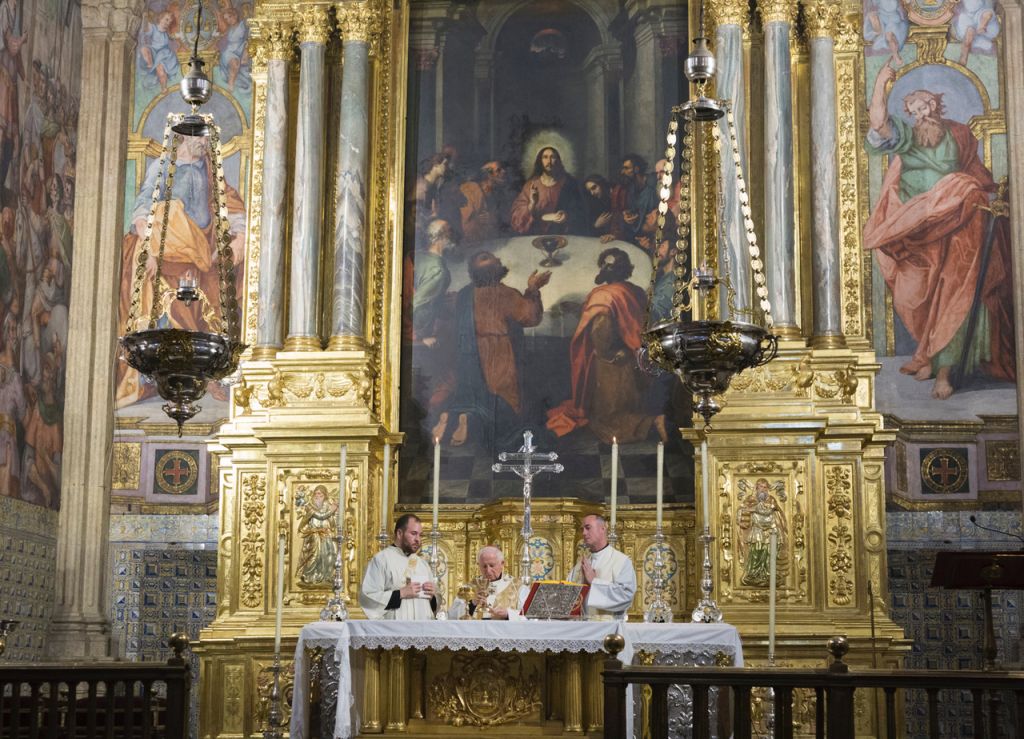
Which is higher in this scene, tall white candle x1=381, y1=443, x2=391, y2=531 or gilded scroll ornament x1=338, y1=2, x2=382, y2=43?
gilded scroll ornament x1=338, y1=2, x2=382, y2=43

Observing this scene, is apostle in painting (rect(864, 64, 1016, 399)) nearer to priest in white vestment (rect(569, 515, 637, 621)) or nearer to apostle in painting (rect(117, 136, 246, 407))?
priest in white vestment (rect(569, 515, 637, 621))

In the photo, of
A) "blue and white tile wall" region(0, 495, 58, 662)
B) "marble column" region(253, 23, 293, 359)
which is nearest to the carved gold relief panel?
"marble column" region(253, 23, 293, 359)

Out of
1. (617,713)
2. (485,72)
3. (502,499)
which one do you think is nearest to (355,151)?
(485,72)

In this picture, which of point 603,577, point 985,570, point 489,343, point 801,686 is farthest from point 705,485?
point 801,686

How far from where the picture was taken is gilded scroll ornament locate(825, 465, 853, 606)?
12.0 meters

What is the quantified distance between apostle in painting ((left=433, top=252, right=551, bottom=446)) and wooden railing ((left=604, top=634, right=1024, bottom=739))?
594 cm

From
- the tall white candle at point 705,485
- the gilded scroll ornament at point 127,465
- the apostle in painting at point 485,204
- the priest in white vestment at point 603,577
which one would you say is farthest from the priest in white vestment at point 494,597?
the gilded scroll ornament at point 127,465

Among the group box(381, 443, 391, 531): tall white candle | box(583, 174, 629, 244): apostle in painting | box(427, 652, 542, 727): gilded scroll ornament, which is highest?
box(583, 174, 629, 244): apostle in painting

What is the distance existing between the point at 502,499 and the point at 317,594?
5.57 ft

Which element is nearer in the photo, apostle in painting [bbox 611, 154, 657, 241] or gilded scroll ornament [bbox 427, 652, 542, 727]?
gilded scroll ornament [bbox 427, 652, 542, 727]

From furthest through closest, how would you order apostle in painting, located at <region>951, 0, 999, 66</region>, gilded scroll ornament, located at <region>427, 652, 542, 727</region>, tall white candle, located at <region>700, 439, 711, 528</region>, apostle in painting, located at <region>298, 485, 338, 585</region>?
apostle in painting, located at <region>951, 0, 999, 66</region> → apostle in painting, located at <region>298, 485, 338, 585</region> → tall white candle, located at <region>700, 439, 711, 528</region> → gilded scroll ornament, located at <region>427, 652, 542, 727</region>

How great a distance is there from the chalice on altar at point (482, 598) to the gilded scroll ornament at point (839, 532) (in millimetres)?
3091

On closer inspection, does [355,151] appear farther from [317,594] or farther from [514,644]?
[514,644]

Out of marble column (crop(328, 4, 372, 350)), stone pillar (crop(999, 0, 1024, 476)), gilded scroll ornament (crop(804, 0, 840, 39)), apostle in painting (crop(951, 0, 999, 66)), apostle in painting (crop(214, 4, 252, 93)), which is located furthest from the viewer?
apostle in painting (crop(214, 4, 252, 93))
